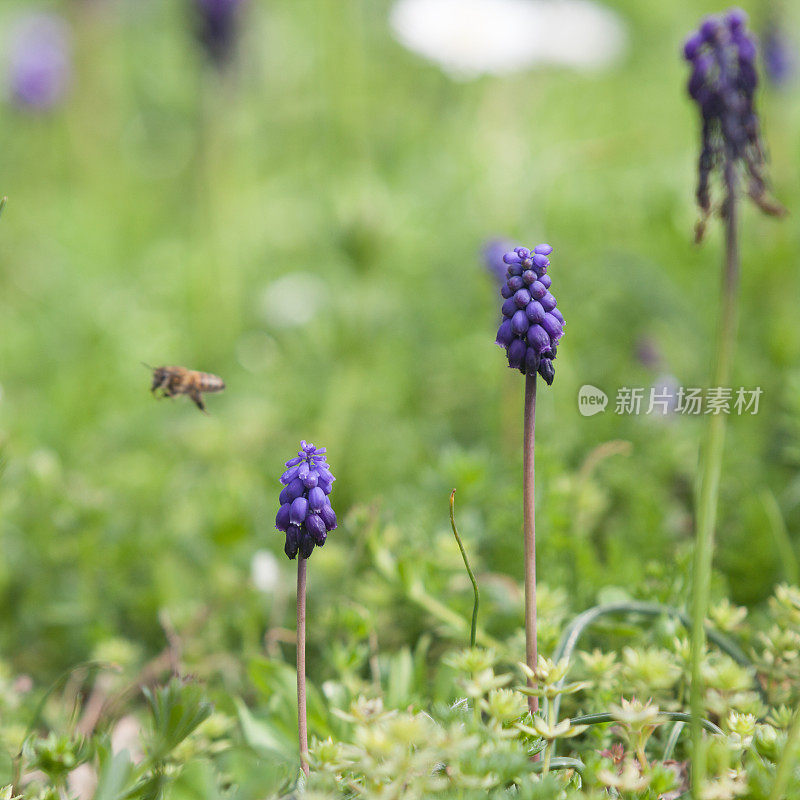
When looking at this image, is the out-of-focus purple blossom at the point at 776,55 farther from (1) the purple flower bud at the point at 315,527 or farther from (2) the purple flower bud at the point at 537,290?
(1) the purple flower bud at the point at 315,527

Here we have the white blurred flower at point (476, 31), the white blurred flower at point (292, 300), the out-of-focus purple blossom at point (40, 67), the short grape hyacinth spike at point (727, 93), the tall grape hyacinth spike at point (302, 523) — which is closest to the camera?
the tall grape hyacinth spike at point (302, 523)

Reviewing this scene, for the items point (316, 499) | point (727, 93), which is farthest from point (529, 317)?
point (727, 93)

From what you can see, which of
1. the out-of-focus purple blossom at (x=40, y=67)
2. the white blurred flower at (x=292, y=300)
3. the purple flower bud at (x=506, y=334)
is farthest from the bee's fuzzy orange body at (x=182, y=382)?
the out-of-focus purple blossom at (x=40, y=67)

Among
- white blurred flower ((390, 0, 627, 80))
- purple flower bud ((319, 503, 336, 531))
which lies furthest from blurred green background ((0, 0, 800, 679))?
purple flower bud ((319, 503, 336, 531))

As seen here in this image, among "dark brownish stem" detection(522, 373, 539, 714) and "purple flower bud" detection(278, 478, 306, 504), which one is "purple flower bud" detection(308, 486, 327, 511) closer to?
"purple flower bud" detection(278, 478, 306, 504)

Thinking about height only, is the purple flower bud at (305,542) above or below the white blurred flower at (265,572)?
above

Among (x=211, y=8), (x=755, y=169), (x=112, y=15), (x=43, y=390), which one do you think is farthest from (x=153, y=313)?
(x=112, y=15)

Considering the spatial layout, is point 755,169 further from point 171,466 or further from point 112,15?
point 112,15
